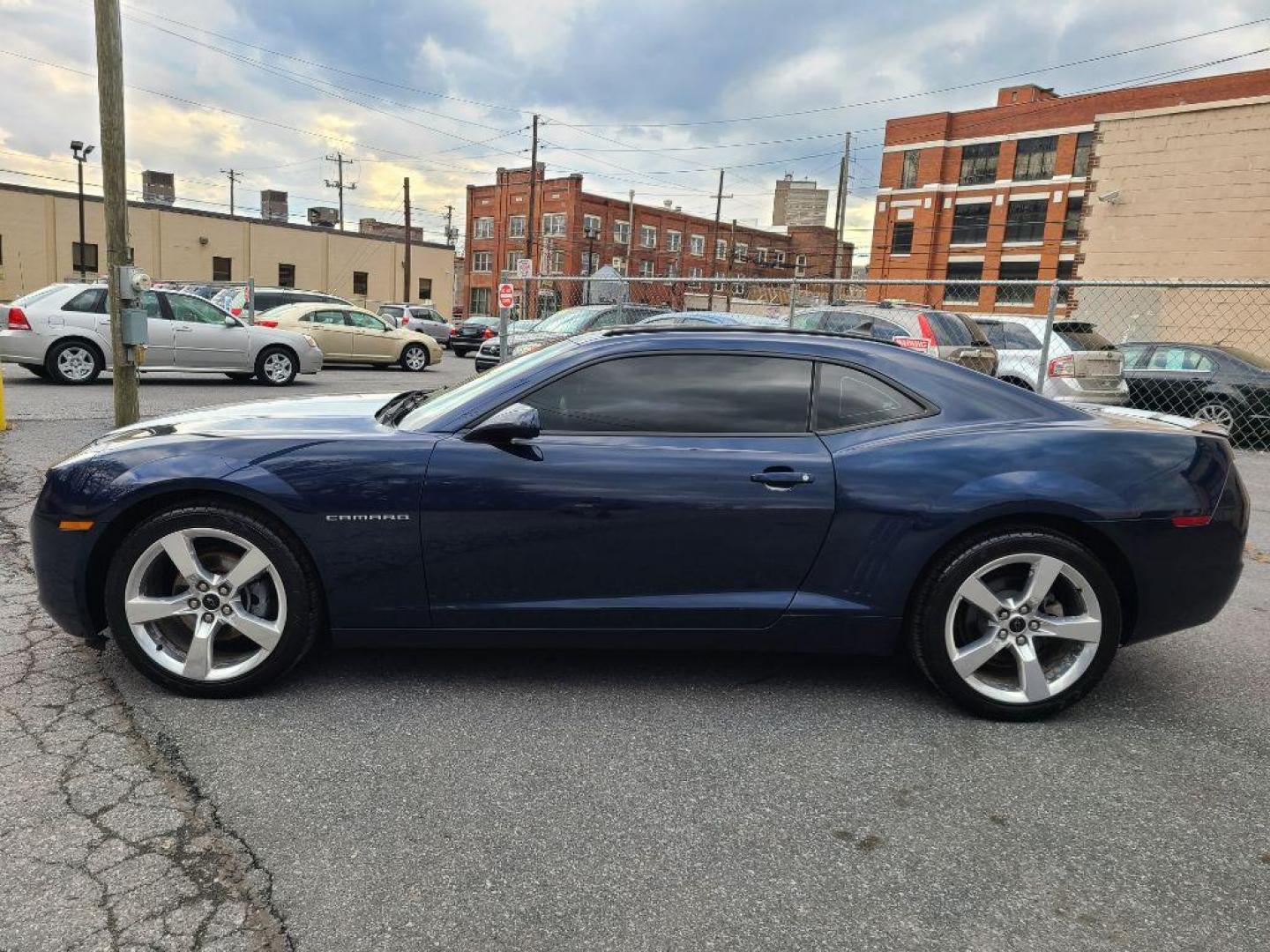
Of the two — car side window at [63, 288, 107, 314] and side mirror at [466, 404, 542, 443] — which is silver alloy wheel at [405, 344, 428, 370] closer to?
car side window at [63, 288, 107, 314]

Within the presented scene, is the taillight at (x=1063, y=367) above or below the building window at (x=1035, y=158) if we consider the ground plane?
below

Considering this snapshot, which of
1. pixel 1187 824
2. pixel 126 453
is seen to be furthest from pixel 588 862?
pixel 126 453

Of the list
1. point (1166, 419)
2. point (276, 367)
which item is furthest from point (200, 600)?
point (276, 367)

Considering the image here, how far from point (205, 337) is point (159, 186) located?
51.5 metres

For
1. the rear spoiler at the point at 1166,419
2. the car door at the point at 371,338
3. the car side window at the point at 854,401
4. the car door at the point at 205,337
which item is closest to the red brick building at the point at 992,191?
the car door at the point at 371,338

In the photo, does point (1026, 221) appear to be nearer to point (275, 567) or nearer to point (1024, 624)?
point (1024, 624)

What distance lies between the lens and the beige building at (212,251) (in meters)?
42.2

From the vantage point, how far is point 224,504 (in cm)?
325

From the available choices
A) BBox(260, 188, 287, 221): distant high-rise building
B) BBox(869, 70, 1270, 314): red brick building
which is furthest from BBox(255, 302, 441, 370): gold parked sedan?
BBox(260, 188, 287, 221): distant high-rise building

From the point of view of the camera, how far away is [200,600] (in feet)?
10.6

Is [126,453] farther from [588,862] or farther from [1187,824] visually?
[1187,824]

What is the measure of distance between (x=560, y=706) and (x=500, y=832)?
2.75 feet

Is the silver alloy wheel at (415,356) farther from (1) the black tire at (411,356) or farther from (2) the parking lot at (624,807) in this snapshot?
(2) the parking lot at (624,807)

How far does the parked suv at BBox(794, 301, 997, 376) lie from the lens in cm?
1118
